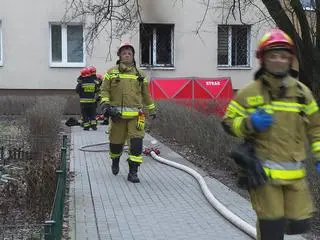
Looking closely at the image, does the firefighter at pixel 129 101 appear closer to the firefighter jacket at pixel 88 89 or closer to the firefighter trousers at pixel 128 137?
the firefighter trousers at pixel 128 137

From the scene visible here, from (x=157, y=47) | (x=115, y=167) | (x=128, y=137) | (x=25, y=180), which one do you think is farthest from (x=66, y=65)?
(x=25, y=180)

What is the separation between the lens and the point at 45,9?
76.6ft

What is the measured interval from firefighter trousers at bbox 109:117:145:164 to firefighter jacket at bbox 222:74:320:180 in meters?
4.48


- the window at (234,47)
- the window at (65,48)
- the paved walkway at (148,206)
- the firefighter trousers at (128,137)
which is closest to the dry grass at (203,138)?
the paved walkway at (148,206)

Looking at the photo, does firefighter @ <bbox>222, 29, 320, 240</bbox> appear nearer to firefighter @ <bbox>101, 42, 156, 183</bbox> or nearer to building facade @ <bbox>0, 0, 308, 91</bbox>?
firefighter @ <bbox>101, 42, 156, 183</bbox>

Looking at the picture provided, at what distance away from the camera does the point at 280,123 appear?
416cm

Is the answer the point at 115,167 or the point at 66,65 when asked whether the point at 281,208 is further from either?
the point at 66,65

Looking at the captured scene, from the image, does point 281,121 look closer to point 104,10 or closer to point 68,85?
point 104,10

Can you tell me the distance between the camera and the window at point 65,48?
936 inches

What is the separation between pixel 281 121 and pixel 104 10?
9356 millimetres

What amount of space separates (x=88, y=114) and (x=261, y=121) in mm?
12765

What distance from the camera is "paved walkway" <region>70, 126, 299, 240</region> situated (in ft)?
19.6

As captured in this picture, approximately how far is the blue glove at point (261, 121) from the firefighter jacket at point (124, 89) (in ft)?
15.6

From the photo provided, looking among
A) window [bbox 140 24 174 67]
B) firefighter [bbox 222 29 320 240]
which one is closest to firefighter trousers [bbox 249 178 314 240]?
firefighter [bbox 222 29 320 240]
